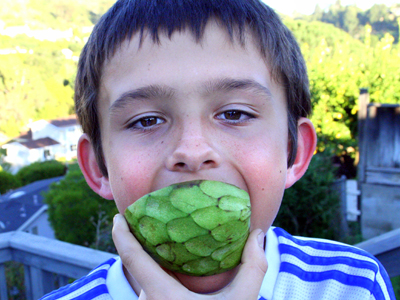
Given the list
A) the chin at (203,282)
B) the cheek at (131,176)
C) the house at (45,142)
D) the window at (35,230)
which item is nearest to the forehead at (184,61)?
the cheek at (131,176)

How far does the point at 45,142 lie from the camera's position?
1453 inches

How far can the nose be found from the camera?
3.25 feet

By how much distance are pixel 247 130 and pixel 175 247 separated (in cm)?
46

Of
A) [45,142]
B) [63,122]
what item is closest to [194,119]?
[45,142]

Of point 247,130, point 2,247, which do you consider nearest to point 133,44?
point 247,130

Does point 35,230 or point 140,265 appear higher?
point 140,265

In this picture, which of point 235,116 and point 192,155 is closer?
point 192,155

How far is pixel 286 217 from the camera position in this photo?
495cm

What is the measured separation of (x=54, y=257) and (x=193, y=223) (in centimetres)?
183

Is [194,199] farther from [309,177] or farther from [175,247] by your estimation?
[309,177]

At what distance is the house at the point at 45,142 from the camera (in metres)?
Result: 34.8

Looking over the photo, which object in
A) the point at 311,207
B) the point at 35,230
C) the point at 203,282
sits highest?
the point at 203,282

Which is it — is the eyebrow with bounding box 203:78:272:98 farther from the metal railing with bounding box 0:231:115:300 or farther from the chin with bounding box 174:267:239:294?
the metal railing with bounding box 0:231:115:300

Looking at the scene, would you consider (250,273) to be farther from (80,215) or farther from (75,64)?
(75,64)
